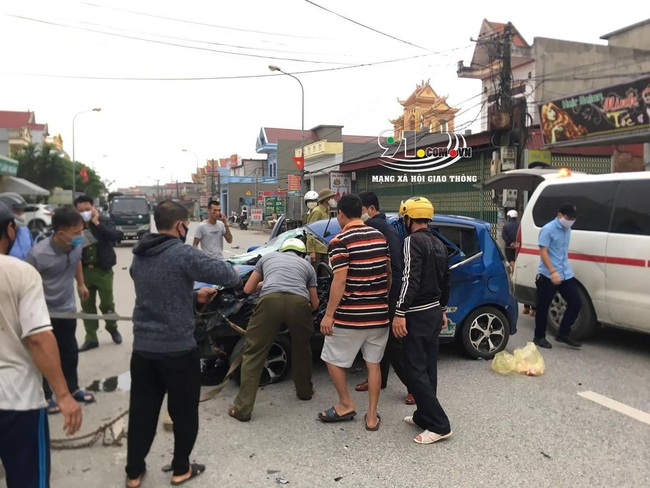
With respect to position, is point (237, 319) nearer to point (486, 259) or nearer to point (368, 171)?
point (486, 259)

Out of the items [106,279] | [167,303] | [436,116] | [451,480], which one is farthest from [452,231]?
[436,116]

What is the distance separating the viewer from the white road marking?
405 cm

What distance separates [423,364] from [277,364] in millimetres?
1727

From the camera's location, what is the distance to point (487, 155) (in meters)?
17.2

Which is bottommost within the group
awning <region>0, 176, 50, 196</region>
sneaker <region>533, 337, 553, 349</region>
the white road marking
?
the white road marking

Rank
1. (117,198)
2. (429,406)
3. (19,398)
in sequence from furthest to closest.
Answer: (117,198), (429,406), (19,398)

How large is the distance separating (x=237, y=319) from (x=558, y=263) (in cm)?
377

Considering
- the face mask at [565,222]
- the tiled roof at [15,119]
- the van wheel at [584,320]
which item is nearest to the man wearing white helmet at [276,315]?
the face mask at [565,222]

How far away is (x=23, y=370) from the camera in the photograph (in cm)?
212

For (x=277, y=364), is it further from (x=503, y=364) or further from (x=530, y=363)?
(x=530, y=363)

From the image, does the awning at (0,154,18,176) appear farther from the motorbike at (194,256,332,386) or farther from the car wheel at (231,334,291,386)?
the car wheel at (231,334,291,386)

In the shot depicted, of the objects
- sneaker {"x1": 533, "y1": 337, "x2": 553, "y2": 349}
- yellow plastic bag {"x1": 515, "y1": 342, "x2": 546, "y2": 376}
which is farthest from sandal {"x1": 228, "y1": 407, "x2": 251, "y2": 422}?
sneaker {"x1": 533, "y1": 337, "x2": 553, "y2": 349}

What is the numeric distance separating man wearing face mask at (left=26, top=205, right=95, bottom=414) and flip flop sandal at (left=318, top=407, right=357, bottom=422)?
2.21 meters

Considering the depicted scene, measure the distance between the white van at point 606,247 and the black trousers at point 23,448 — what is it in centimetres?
577
